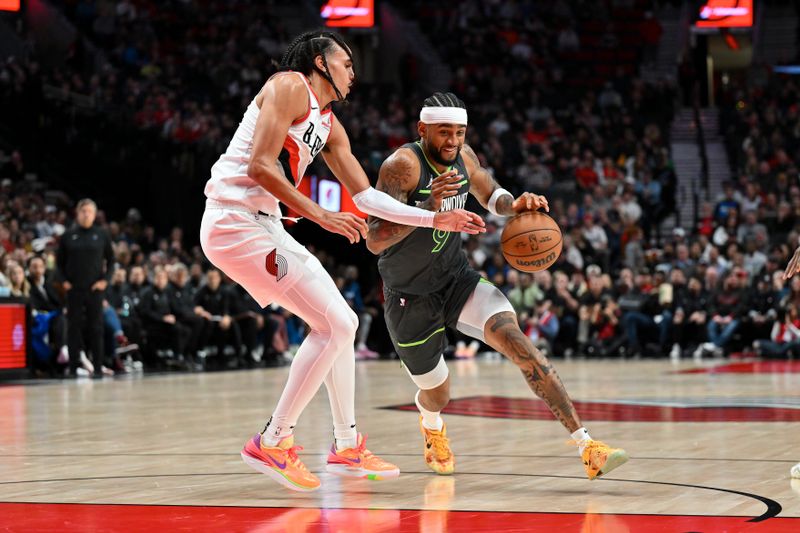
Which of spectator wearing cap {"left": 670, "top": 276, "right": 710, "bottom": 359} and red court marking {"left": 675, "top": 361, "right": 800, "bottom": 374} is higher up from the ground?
spectator wearing cap {"left": 670, "top": 276, "right": 710, "bottom": 359}

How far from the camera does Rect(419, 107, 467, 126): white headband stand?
234 inches

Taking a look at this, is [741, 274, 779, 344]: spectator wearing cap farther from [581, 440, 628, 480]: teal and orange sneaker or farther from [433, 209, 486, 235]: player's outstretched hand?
[433, 209, 486, 235]: player's outstretched hand

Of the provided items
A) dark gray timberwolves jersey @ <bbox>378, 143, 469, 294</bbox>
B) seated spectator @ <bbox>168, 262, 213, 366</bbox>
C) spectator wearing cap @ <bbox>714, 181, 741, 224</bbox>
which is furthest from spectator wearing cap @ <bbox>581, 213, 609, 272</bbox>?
dark gray timberwolves jersey @ <bbox>378, 143, 469, 294</bbox>

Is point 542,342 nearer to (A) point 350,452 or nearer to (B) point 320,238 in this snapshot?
(B) point 320,238

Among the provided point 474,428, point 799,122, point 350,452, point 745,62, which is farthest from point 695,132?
point 350,452

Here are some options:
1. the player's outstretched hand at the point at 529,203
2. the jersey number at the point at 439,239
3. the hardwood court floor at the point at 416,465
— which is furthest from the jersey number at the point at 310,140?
the hardwood court floor at the point at 416,465

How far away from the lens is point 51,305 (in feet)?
47.0

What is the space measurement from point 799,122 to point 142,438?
58.8 ft

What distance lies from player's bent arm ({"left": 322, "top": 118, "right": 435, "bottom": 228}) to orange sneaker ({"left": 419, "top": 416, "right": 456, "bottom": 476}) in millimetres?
1189

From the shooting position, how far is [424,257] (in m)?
6.08

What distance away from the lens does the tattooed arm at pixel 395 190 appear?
5.78 meters

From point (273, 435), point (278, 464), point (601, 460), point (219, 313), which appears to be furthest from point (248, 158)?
point (219, 313)

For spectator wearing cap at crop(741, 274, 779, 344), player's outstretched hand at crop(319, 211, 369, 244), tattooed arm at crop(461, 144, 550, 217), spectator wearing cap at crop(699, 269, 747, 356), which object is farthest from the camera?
spectator wearing cap at crop(699, 269, 747, 356)

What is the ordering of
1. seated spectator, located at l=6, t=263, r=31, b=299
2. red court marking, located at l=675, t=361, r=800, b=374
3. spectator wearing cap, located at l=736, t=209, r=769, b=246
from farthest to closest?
spectator wearing cap, located at l=736, t=209, r=769, b=246 < red court marking, located at l=675, t=361, r=800, b=374 < seated spectator, located at l=6, t=263, r=31, b=299
